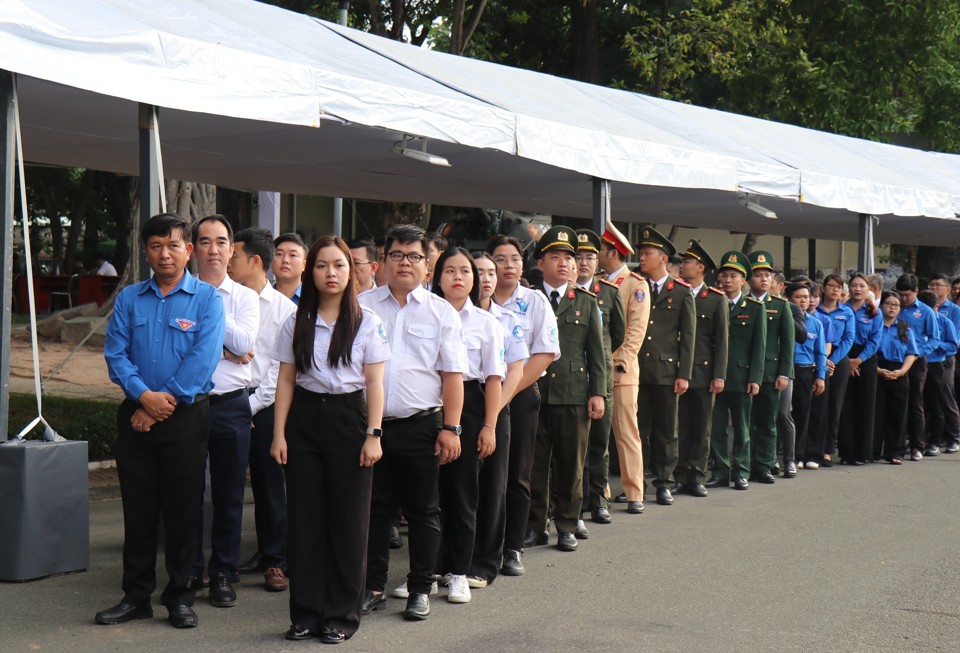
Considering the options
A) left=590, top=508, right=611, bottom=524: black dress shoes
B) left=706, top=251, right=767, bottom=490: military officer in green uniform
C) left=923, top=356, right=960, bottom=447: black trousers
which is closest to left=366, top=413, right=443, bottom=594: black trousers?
left=590, top=508, right=611, bottom=524: black dress shoes

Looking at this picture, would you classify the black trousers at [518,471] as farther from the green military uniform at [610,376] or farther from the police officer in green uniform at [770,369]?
the police officer in green uniform at [770,369]

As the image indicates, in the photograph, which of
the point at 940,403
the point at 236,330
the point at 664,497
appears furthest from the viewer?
the point at 940,403

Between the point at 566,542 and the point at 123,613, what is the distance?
2.89 metres

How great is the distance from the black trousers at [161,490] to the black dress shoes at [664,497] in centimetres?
453

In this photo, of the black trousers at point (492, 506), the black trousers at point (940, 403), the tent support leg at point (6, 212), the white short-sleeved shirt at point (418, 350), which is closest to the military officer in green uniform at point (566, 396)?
the black trousers at point (492, 506)

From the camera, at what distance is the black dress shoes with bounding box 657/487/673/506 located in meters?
8.94

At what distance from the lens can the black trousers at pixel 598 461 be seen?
7914 millimetres

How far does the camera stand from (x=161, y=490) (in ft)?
17.5

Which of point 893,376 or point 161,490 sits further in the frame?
point 893,376

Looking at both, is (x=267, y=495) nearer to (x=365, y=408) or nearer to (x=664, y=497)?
(x=365, y=408)

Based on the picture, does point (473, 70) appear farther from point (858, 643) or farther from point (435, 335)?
point (858, 643)

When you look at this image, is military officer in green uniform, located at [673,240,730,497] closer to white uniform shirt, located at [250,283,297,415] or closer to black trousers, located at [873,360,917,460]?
black trousers, located at [873,360,917,460]

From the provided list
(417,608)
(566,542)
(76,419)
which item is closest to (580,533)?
(566,542)

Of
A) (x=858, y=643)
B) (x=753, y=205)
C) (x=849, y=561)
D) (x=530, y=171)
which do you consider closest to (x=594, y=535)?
(x=849, y=561)
